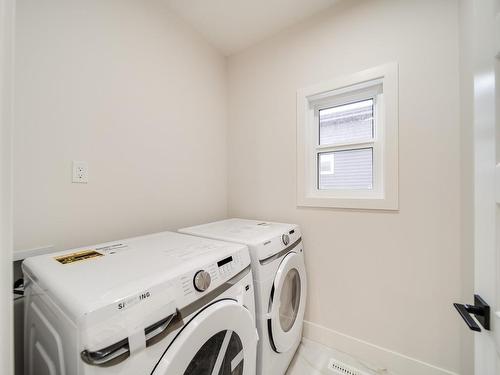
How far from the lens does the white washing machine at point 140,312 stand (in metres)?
0.49

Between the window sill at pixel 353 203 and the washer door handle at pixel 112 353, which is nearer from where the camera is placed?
the washer door handle at pixel 112 353

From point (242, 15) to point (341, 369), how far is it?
2667mm

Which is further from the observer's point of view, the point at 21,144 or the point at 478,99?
the point at 21,144

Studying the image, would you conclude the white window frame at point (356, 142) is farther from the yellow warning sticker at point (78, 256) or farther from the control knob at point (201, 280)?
the yellow warning sticker at point (78, 256)

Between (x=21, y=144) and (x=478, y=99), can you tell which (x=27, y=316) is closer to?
(x=21, y=144)

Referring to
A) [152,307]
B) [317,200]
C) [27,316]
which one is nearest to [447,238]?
[317,200]

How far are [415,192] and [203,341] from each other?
1.43 metres

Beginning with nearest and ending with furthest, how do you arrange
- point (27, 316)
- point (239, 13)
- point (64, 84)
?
point (27, 316) → point (64, 84) → point (239, 13)

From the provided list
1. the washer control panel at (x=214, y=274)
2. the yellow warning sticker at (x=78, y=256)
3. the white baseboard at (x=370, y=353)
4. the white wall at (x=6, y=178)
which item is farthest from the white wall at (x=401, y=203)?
the white wall at (x=6, y=178)

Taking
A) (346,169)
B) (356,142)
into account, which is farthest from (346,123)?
(346,169)

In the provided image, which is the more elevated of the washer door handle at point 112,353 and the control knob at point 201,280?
the control knob at point 201,280

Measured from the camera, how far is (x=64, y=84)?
42.5 inches

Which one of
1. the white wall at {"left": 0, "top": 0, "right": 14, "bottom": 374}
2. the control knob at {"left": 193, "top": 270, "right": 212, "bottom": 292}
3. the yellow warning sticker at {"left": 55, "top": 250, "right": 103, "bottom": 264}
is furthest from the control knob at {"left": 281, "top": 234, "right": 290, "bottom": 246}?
the white wall at {"left": 0, "top": 0, "right": 14, "bottom": 374}

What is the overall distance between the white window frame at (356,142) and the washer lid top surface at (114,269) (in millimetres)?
946
